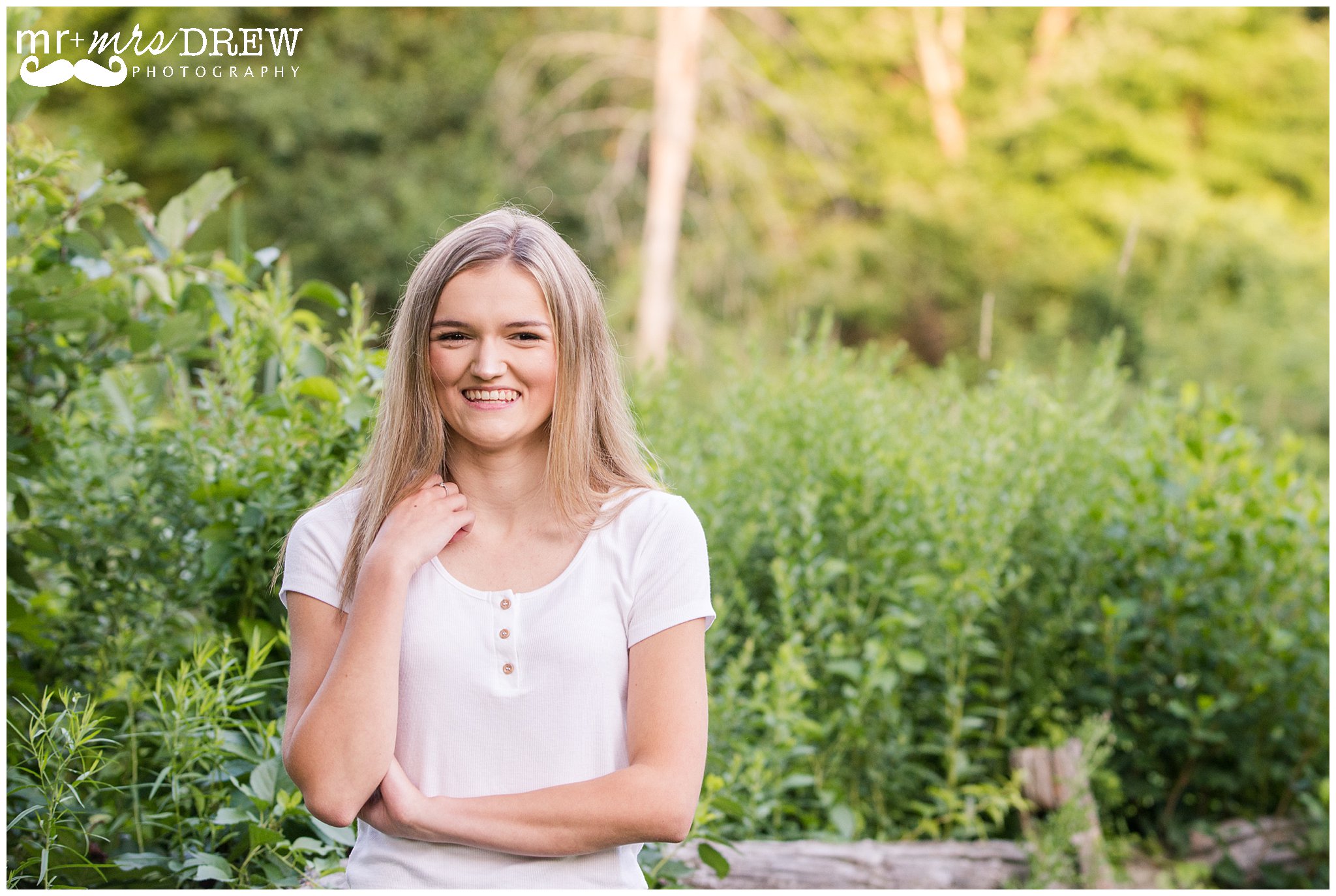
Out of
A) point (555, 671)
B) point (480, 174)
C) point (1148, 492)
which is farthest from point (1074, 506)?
point (480, 174)

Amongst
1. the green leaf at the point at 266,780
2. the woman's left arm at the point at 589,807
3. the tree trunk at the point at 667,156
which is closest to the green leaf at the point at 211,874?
the green leaf at the point at 266,780

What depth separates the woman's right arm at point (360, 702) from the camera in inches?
55.1

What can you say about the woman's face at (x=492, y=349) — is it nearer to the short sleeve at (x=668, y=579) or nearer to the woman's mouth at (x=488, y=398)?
the woman's mouth at (x=488, y=398)

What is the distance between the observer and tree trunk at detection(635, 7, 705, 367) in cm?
1230

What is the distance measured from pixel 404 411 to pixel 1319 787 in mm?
3120

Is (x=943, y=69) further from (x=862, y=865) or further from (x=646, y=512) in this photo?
(x=646, y=512)

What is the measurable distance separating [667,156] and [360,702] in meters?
11.7

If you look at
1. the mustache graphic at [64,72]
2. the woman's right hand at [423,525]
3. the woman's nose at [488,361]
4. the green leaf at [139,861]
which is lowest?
the green leaf at [139,861]

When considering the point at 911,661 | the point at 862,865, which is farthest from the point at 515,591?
the point at 911,661

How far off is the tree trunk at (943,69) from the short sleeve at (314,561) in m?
16.9

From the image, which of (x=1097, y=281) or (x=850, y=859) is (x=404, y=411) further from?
(x=1097, y=281)

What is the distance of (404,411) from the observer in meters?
1.61

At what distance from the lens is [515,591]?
1.52m

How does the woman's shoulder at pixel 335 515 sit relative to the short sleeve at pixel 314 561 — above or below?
above
